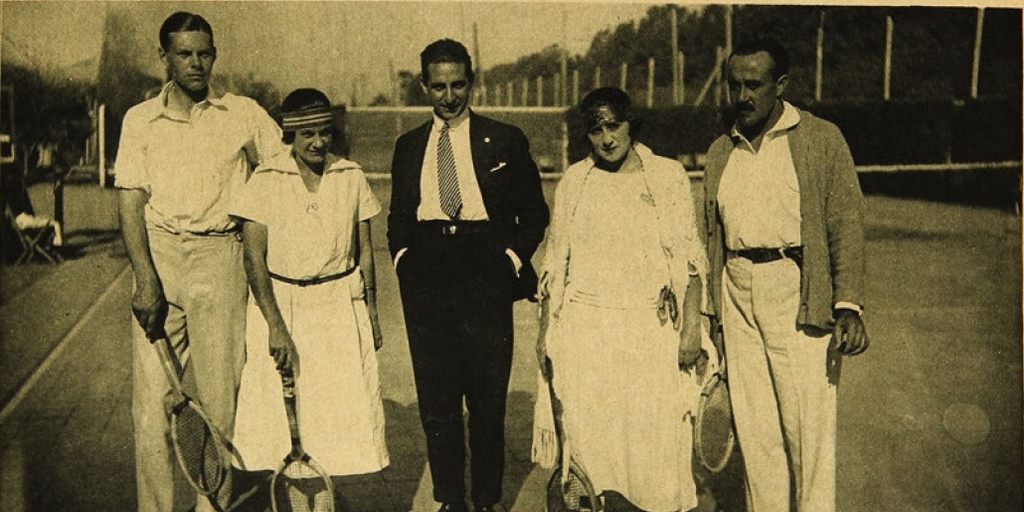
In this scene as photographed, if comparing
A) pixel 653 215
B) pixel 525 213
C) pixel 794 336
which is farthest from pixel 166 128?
pixel 794 336

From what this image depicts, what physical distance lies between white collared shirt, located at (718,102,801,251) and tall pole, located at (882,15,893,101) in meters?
Result: 1.24

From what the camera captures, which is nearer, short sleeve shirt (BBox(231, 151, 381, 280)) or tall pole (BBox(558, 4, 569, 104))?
short sleeve shirt (BBox(231, 151, 381, 280))

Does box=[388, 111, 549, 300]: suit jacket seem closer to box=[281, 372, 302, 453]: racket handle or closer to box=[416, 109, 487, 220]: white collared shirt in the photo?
box=[416, 109, 487, 220]: white collared shirt

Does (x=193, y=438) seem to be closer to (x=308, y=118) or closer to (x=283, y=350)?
(x=283, y=350)

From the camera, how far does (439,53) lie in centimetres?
362

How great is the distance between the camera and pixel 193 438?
3.71 meters

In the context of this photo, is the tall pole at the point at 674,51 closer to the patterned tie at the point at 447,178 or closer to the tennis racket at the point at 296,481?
the patterned tie at the point at 447,178

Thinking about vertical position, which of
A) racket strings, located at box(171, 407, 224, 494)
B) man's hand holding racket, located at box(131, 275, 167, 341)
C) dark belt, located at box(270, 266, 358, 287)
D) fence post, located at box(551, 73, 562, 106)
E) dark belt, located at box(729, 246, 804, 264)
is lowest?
racket strings, located at box(171, 407, 224, 494)

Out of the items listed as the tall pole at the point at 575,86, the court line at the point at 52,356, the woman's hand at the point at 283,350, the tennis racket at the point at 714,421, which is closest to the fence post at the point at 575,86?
the tall pole at the point at 575,86

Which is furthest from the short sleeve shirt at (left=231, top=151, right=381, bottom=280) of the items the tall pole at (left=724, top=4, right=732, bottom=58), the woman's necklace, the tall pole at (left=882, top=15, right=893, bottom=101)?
the tall pole at (left=882, top=15, right=893, bottom=101)

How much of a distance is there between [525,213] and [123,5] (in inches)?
70.3

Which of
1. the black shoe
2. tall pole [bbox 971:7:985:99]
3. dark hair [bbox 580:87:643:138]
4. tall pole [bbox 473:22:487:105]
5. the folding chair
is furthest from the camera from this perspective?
tall pole [bbox 971:7:985:99]

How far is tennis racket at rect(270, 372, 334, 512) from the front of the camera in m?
3.58

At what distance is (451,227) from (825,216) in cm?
134
